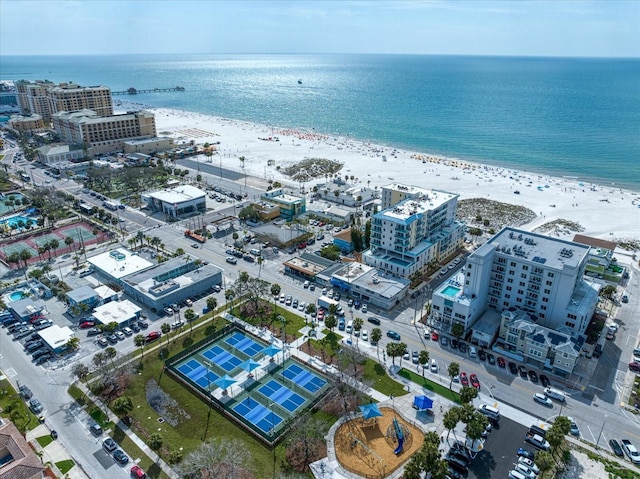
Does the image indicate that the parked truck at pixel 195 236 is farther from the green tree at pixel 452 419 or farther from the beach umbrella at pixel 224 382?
the green tree at pixel 452 419

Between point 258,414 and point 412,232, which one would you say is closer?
point 258,414

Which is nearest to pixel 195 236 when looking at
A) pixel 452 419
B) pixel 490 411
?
pixel 452 419

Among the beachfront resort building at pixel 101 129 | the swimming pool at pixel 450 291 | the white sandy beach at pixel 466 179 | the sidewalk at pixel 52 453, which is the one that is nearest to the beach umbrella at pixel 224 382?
the sidewalk at pixel 52 453

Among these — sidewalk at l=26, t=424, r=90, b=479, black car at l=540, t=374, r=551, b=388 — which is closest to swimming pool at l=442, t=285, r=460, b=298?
black car at l=540, t=374, r=551, b=388

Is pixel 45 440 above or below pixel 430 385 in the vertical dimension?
below

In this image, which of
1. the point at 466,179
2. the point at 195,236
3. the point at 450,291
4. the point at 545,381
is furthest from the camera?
the point at 466,179

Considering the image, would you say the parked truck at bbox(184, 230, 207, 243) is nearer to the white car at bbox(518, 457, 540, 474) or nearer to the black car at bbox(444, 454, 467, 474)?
the black car at bbox(444, 454, 467, 474)

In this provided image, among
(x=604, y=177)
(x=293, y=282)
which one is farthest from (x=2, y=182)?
(x=604, y=177)

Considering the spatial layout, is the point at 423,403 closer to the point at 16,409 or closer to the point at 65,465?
the point at 65,465
